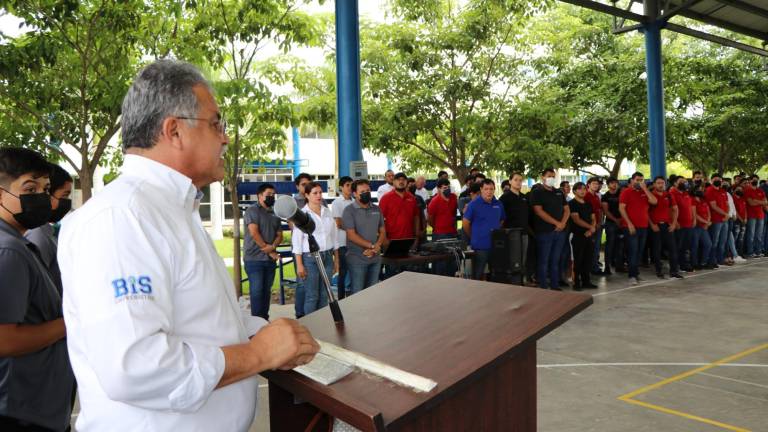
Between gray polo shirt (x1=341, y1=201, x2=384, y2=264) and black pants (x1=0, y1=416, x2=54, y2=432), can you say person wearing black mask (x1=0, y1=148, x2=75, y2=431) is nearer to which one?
black pants (x1=0, y1=416, x2=54, y2=432)

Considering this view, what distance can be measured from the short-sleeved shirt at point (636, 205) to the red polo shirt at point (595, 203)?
0.41 m

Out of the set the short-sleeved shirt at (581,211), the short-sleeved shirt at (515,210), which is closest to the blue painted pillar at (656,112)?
the short-sleeved shirt at (581,211)

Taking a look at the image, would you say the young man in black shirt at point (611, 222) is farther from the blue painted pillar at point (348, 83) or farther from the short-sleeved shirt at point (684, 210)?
the blue painted pillar at point (348, 83)

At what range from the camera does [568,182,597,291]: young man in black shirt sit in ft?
33.4

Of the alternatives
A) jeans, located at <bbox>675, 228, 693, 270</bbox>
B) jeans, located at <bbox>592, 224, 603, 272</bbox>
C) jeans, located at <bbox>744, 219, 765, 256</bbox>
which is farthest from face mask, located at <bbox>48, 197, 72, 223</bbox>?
jeans, located at <bbox>744, 219, 765, 256</bbox>

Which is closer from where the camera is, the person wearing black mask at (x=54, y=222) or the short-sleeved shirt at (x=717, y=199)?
the person wearing black mask at (x=54, y=222)

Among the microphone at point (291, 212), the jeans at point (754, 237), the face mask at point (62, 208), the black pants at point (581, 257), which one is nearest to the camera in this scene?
the microphone at point (291, 212)

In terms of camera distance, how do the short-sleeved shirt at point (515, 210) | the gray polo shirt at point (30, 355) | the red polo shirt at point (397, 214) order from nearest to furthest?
the gray polo shirt at point (30, 355)
the red polo shirt at point (397, 214)
the short-sleeved shirt at point (515, 210)

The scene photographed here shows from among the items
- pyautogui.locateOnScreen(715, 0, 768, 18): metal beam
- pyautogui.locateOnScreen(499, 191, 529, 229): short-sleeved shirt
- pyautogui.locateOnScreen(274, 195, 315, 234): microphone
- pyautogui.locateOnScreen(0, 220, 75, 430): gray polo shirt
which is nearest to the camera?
pyautogui.locateOnScreen(0, 220, 75, 430): gray polo shirt

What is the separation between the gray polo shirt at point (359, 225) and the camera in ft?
26.0

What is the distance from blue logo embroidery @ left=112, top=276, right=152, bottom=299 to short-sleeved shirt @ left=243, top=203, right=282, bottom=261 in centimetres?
635

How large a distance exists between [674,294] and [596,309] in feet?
6.31

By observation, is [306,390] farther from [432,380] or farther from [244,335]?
[432,380]

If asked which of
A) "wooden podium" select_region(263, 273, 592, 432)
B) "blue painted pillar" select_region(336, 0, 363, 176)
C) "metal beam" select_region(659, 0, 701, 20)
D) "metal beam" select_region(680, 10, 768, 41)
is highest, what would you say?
"metal beam" select_region(680, 10, 768, 41)
